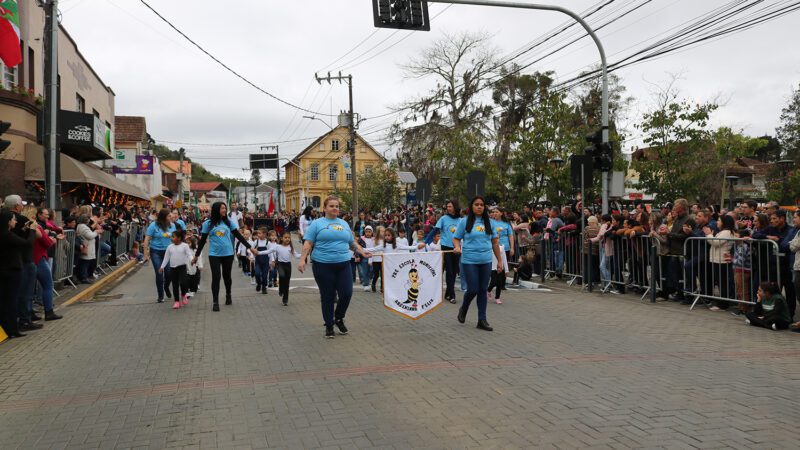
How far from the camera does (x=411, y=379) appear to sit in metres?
6.13

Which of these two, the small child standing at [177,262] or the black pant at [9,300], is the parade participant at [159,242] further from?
the black pant at [9,300]

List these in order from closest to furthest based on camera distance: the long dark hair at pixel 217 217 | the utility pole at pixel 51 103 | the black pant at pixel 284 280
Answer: the long dark hair at pixel 217 217 → the black pant at pixel 284 280 → the utility pole at pixel 51 103

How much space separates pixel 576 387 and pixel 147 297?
10.1 m

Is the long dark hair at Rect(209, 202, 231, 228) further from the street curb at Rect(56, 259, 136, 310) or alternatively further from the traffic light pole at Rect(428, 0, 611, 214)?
the traffic light pole at Rect(428, 0, 611, 214)

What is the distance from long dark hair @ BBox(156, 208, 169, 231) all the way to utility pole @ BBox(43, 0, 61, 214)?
250 centimetres

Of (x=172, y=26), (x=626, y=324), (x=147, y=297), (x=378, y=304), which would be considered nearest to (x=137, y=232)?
(x=172, y=26)

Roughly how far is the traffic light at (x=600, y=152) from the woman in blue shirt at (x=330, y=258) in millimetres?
8204

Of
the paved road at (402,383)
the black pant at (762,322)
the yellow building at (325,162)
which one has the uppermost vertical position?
the yellow building at (325,162)

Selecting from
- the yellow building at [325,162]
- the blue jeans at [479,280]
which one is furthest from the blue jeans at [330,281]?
the yellow building at [325,162]

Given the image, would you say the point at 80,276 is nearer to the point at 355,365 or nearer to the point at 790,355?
the point at 355,365

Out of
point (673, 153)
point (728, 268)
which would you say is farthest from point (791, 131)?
point (728, 268)

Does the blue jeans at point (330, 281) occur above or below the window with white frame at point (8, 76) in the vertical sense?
below

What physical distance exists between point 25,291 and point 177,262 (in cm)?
280

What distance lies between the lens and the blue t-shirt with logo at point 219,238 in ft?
36.3
